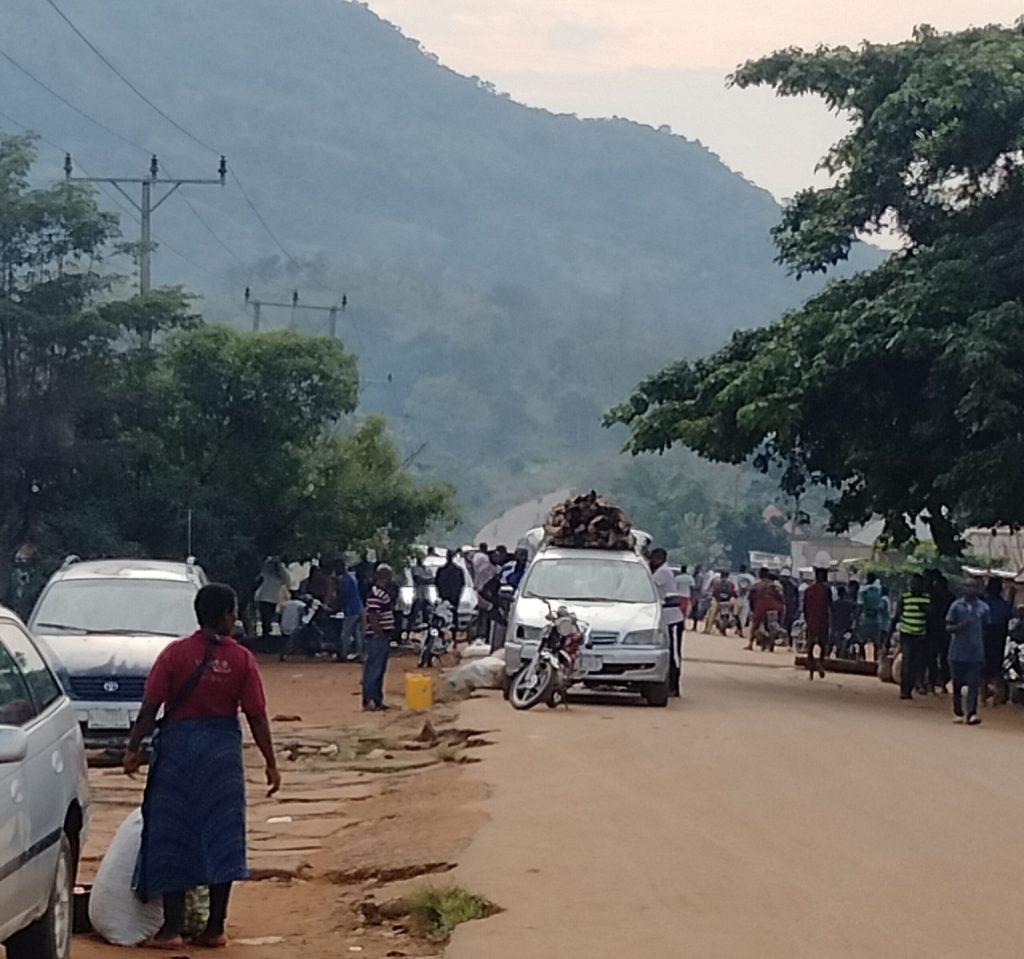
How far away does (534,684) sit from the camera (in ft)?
69.1

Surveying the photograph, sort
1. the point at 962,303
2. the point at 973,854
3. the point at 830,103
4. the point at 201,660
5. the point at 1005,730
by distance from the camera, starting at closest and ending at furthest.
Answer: the point at 201,660 → the point at 973,854 → the point at 1005,730 → the point at 962,303 → the point at 830,103

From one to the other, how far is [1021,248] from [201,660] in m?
19.4

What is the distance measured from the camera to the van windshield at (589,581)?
23.2m

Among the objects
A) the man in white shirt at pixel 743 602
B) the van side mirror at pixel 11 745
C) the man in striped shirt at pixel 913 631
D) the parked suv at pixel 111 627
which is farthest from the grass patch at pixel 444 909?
the man in white shirt at pixel 743 602

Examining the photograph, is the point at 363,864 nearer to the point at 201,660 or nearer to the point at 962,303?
the point at 201,660

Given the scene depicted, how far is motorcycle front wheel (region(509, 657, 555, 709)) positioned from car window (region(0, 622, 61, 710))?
1214cm

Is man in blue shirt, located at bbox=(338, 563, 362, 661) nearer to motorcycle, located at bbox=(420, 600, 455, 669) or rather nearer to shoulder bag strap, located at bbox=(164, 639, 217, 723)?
motorcycle, located at bbox=(420, 600, 455, 669)

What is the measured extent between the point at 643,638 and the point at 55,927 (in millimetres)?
14427

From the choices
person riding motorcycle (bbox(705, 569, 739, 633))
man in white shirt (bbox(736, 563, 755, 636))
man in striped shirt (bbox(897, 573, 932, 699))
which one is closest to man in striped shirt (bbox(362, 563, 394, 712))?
man in striped shirt (bbox(897, 573, 932, 699))

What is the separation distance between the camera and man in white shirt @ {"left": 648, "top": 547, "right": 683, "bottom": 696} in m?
23.3

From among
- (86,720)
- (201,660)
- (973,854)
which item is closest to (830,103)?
(86,720)

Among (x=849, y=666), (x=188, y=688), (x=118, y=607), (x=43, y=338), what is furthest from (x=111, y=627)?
(x=849, y=666)

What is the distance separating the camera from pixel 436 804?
45.7 ft

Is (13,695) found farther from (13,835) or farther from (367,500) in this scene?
(367,500)
